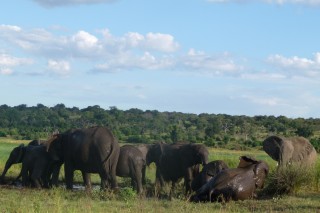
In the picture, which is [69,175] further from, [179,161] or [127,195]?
[127,195]

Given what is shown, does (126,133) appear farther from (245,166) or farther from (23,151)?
(245,166)

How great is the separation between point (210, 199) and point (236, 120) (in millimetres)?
67649

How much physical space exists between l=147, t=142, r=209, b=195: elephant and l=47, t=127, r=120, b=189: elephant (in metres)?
2.00

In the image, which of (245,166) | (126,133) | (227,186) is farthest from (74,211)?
(126,133)

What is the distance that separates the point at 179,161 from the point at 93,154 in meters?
3.01

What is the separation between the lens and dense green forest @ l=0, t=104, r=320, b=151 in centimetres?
6225

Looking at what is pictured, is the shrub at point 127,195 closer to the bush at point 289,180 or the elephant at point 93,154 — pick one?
the elephant at point 93,154

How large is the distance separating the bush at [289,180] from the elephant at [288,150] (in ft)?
25.3

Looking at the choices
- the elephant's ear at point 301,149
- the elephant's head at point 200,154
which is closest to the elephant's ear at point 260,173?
the elephant's head at point 200,154

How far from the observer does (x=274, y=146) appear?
2727 centimetres

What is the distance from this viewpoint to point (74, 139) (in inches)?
808

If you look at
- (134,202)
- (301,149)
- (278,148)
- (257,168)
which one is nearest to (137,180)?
(257,168)

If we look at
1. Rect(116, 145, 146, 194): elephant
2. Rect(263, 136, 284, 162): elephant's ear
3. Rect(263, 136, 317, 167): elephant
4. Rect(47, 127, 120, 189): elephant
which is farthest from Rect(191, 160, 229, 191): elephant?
Rect(263, 136, 284, 162): elephant's ear

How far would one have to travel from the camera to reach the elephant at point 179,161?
2067cm
